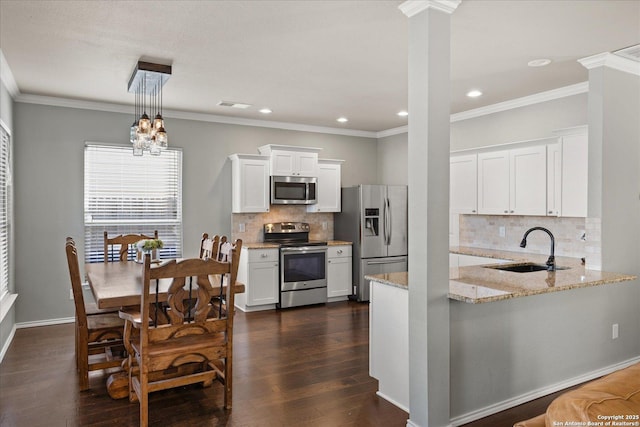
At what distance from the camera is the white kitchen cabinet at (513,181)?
455 cm

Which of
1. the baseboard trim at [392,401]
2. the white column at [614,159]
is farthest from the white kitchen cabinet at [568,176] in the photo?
the baseboard trim at [392,401]

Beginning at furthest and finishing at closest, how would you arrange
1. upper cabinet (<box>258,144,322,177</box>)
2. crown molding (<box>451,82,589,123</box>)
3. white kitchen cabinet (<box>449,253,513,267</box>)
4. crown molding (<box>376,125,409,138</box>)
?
crown molding (<box>376,125,409,138</box>) → upper cabinet (<box>258,144,322,177</box>) → white kitchen cabinet (<box>449,253,513,267</box>) → crown molding (<box>451,82,589,123</box>)

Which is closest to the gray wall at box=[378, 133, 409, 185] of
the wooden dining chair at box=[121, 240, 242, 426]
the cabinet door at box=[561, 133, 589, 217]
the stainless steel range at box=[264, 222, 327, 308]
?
the stainless steel range at box=[264, 222, 327, 308]

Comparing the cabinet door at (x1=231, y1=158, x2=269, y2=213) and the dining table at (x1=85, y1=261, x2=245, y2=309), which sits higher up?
the cabinet door at (x1=231, y1=158, x2=269, y2=213)

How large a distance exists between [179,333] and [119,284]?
802 mm

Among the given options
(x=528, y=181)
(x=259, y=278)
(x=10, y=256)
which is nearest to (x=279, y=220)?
(x=259, y=278)

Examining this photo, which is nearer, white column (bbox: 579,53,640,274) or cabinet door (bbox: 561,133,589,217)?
white column (bbox: 579,53,640,274)

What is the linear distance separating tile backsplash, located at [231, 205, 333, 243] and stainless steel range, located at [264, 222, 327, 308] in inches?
5.1

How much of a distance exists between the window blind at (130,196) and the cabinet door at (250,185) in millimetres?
728

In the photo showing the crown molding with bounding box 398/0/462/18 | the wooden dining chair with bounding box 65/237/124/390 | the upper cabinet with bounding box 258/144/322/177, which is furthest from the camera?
the upper cabinet with bounding box 258/144/322/177

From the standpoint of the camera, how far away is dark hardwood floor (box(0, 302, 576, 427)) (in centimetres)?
282

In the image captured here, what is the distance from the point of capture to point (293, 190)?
634 cm

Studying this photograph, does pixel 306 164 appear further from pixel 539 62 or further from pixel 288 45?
pixel 539 62

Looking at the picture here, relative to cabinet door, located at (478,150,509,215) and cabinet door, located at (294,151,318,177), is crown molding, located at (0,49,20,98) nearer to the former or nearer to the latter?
cabinet door, located at (294,151,318,177)
